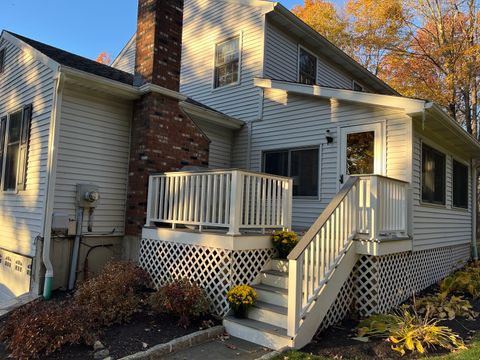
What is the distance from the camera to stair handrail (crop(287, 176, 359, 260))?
4624mm

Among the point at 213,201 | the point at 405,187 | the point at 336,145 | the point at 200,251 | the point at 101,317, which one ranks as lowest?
the point at 101,317

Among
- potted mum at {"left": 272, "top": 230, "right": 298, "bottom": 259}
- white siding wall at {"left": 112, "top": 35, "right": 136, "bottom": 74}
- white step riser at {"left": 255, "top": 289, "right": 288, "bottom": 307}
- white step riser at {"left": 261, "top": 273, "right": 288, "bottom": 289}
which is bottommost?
white step riser at {"left": 255, "top": 289, "right": 288, "bottom": 307}

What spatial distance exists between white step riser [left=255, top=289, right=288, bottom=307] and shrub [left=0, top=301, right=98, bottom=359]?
2.27 metres

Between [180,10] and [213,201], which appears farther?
[180,10]

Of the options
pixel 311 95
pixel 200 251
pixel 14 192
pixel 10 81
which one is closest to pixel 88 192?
pixel 14 192

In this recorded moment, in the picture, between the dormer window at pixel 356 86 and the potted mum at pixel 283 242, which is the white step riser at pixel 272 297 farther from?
the dormer window at pixel 356 86

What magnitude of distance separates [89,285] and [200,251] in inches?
67.5

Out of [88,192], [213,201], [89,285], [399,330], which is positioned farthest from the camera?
[88,192]

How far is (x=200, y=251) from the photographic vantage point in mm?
6129

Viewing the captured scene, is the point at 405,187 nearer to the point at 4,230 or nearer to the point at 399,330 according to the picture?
the point at 399,330

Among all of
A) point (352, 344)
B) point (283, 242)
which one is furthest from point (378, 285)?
point (283, 242)

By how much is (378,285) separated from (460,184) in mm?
6701

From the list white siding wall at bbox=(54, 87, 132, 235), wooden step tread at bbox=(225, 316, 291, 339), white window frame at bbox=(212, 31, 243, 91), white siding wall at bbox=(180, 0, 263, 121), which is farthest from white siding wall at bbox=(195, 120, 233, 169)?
wooden step tread at bbox=(225, 316, 291, 339)

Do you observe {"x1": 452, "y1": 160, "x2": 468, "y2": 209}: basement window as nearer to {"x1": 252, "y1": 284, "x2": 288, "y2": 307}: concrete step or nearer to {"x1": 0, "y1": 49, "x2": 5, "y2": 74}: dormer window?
{"x1": 252, "y1": 284, "x2": 288, "y2": 307}: concrete step
